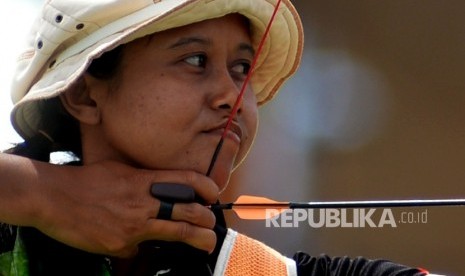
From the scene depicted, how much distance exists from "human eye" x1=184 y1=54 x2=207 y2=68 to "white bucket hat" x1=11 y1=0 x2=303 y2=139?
0.13 feet

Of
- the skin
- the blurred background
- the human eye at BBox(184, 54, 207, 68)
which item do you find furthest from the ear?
the blurred background

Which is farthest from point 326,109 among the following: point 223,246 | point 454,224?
point 223,246

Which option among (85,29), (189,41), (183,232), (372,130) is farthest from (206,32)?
(372,130)

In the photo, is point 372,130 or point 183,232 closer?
point 183,232

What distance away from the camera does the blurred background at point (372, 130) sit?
65.7 inches

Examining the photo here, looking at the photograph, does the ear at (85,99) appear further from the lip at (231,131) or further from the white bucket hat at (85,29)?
the lip at (231,131)

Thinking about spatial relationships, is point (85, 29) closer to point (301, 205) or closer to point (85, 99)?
point (85, 99)

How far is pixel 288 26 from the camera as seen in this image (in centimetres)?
89

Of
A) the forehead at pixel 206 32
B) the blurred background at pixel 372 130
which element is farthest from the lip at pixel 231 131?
the blurred background at pixel 372 130

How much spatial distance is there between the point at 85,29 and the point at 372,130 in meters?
1.15

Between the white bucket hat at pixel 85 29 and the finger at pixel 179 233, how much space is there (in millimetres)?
185

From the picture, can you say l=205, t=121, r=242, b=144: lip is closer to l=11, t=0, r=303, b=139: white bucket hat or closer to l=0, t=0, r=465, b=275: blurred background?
l=11, t=0, r=303, b=139: white bucket hat

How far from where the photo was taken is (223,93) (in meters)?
0.75

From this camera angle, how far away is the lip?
744 millimetres
